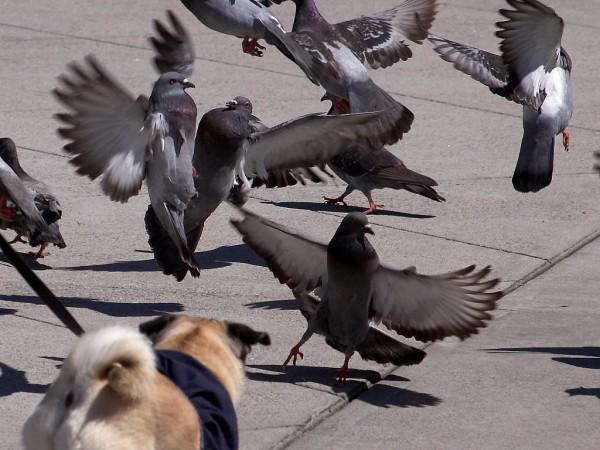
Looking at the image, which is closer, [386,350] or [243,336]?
[243,336]

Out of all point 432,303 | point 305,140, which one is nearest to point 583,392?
point 432,303

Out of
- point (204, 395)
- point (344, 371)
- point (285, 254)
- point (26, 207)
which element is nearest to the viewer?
point (204, 395)

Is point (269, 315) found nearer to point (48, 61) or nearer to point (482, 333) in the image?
point (482, 333)

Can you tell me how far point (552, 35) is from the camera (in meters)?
8.95

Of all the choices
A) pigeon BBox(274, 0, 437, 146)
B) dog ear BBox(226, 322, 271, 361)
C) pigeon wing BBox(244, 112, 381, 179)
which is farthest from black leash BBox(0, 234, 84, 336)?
pigeon BBox(274, 0, 437, 146)

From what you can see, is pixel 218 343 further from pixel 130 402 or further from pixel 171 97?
pixel 171 97

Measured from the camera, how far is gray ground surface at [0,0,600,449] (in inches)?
236

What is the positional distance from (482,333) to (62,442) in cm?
370

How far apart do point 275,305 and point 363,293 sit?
123cm

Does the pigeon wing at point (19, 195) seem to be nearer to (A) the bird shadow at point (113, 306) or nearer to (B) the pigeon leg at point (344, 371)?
(A) the bird shadow at point (113, 306)

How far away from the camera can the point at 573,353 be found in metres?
6.81

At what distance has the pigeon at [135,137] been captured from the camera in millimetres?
6957

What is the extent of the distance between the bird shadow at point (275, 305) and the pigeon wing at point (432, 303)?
972 mm

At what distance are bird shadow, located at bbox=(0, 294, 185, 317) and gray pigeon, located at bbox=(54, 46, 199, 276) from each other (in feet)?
0.83
